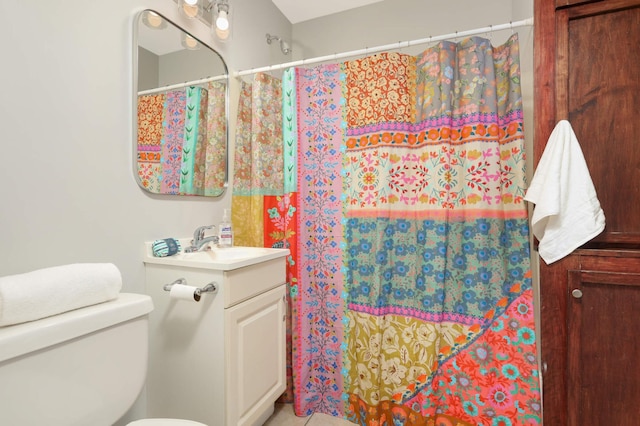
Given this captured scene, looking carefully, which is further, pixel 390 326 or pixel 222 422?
pixel 390 326

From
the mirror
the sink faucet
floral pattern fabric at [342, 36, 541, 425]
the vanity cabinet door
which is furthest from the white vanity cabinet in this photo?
floral pattern fabric at [342, 36, 541, 425]

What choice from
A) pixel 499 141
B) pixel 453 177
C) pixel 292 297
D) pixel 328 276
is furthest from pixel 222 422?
pixel 499 141

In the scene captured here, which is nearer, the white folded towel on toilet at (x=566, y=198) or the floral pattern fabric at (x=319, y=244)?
the white folded towel on toilet at (x=566, y=198)

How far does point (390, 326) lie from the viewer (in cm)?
154

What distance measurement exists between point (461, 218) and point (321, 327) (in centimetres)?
98

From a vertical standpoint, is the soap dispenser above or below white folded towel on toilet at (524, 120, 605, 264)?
below

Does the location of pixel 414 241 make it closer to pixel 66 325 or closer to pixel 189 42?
pixel 66 325

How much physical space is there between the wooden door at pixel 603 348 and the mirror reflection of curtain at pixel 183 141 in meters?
1.61

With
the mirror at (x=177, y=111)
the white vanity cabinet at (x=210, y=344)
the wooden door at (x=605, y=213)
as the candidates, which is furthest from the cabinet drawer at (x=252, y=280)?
the wooden door at (x=605, y=213)

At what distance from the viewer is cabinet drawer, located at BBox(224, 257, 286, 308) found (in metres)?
1.16

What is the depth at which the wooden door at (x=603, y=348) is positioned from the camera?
87cm

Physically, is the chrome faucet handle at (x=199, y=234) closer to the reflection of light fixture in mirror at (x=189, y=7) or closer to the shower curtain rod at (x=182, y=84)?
the shower curtain rod at (x=182, y=84)

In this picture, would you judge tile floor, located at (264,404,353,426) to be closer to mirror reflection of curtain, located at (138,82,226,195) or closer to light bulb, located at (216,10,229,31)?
mirror reflection of curtain, located at (138,82,226,195)

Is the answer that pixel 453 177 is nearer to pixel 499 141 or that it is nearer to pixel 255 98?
pixel 499 141
